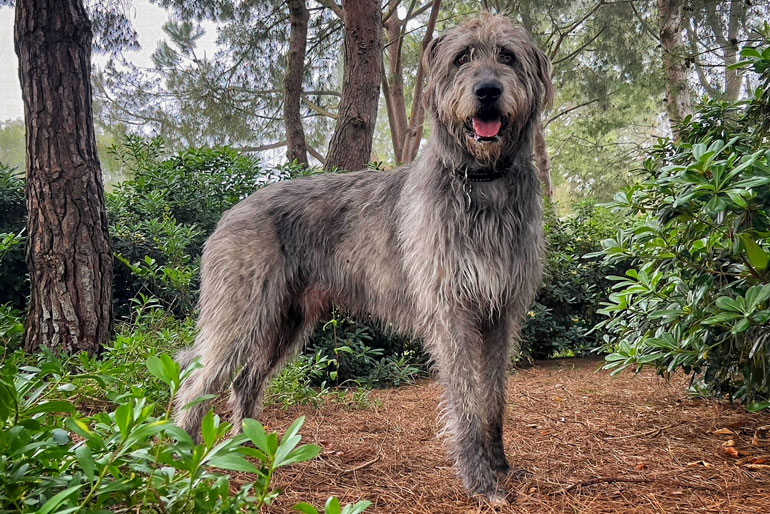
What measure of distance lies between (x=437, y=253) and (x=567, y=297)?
3.84 m

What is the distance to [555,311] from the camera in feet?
21.6

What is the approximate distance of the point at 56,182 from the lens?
4.34 metres

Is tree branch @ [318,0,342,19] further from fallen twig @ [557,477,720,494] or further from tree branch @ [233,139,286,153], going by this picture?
fallen twig @ [557,477,720,494]

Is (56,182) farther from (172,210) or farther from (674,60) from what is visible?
(674,60)

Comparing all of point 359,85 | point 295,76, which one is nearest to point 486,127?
point 359,85

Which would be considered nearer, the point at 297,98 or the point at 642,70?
the point at 297,98

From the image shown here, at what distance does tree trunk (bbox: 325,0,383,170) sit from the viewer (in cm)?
712

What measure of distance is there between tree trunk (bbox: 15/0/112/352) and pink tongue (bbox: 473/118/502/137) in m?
3.16

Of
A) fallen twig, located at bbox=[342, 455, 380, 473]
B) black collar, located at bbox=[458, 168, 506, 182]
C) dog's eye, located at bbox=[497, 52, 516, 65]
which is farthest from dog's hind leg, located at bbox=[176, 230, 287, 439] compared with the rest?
Answer: dog's eye, located at bbox=[497, 52, 516, 65]

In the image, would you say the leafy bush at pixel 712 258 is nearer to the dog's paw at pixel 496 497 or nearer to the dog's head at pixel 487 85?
the dog's head at pixel 487 85

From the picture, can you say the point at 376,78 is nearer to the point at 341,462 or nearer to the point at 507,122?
the point at 507,122

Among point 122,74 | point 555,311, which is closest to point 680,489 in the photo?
point 555,311

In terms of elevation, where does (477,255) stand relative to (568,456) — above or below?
above

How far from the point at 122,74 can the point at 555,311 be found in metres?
11.7
